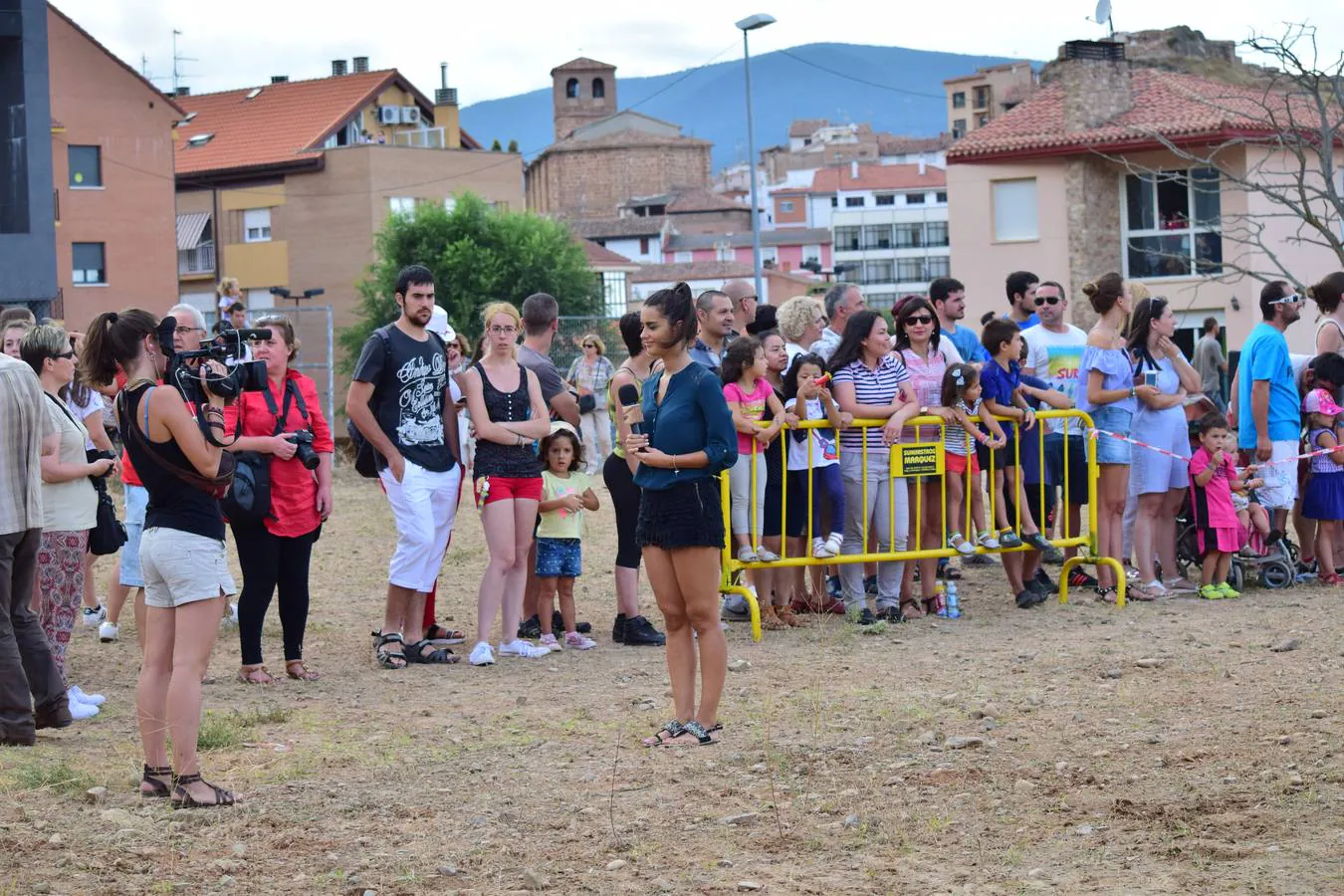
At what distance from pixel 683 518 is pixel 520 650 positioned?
2923 millimetres

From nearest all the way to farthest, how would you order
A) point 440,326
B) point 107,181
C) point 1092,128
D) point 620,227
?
point 440,326 < point 1092,128 < point 107,181 < point 620,227

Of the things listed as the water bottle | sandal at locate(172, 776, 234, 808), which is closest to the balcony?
the water bottle

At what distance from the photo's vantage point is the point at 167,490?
19.7 ft

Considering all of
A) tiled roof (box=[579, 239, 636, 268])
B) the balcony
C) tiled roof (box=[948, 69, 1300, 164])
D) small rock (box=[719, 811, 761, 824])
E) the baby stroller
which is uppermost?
tiled roof (box=[579, 239, 636, 268])

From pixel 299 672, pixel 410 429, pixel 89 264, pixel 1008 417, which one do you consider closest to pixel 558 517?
pixel 410 429

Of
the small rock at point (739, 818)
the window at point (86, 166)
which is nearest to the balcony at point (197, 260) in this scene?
the window at point (86, 166)

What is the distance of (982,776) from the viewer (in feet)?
20.6

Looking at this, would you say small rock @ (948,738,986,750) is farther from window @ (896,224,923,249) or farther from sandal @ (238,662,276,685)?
window @ (896,224,923,249)

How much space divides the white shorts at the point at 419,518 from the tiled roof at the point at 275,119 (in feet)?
167

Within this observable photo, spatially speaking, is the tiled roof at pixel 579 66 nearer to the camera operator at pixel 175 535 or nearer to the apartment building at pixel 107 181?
the apartment building at pixel 107 181

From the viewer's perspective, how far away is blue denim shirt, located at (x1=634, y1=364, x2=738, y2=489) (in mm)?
6738

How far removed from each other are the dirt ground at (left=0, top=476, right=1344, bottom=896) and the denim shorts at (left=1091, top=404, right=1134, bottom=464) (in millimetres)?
1469

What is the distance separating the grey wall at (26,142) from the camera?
24.2 metres

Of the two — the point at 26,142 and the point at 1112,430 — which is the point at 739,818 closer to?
the point at 1112,430
